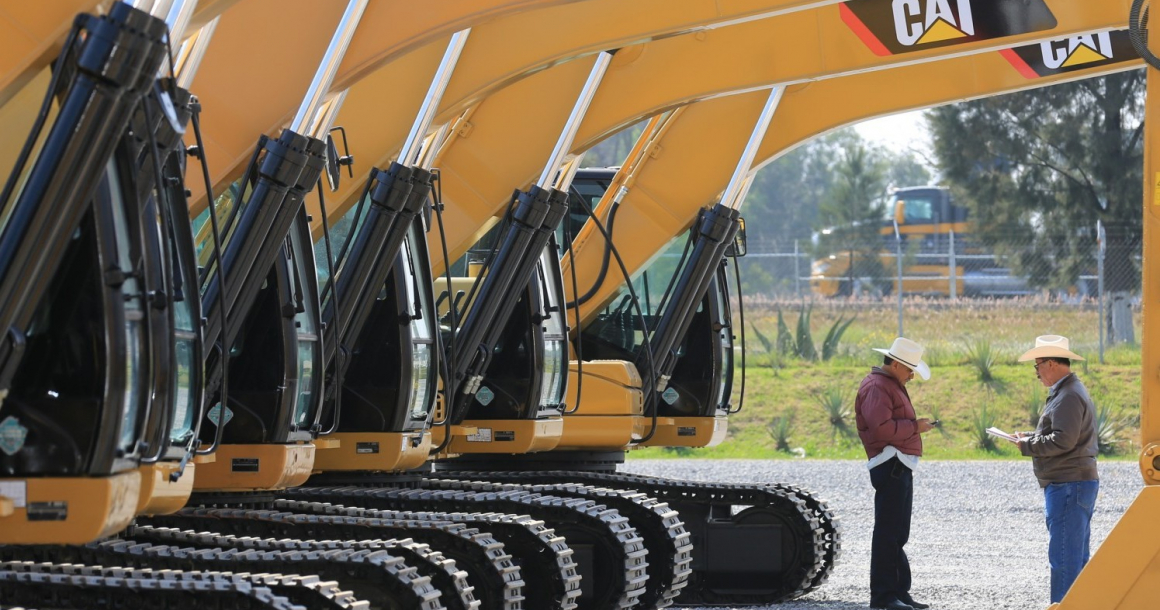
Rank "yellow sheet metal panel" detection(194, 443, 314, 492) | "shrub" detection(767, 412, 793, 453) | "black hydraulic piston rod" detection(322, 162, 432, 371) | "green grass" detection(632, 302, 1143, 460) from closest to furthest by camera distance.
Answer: "yellow sheet metal panel" detection(194, 443, 314, 492)
"black hydraulic piston rod" detection(322, 162, 432, 371)
"green grass" detection(632, 302, 1143, 460)
"shrub" detection(767, 412, 793, 453)

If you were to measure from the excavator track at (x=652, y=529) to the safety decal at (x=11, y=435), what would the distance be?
17.9 feet

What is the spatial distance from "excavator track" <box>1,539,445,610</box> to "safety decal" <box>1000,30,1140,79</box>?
24.0ft

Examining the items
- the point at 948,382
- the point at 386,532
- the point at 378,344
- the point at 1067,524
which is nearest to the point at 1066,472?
the point at 1067,524

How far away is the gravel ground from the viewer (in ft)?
45.9

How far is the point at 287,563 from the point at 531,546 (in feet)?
7.91

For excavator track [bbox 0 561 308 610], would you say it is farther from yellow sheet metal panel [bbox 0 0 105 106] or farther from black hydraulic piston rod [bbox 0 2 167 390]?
yellow sheet metal panel [bbox 0 0 105 106]

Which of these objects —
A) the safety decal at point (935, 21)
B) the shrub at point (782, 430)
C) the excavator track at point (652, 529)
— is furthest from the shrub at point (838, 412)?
the excavator track at point (652, 529)

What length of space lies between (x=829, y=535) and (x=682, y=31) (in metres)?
4.58

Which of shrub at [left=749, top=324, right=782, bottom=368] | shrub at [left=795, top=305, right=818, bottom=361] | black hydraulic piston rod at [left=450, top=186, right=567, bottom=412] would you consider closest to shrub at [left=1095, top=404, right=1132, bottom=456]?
shrub at [left=795, top=305, right=818, bottom=361]

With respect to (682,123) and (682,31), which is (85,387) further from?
(682,123)

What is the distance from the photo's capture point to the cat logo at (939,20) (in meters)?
12.8

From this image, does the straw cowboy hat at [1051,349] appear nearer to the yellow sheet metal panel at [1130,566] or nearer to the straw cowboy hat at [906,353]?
the straw cowboy hat at [906,353]

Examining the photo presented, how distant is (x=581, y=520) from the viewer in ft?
38.3

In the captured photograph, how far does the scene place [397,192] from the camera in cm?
1056
